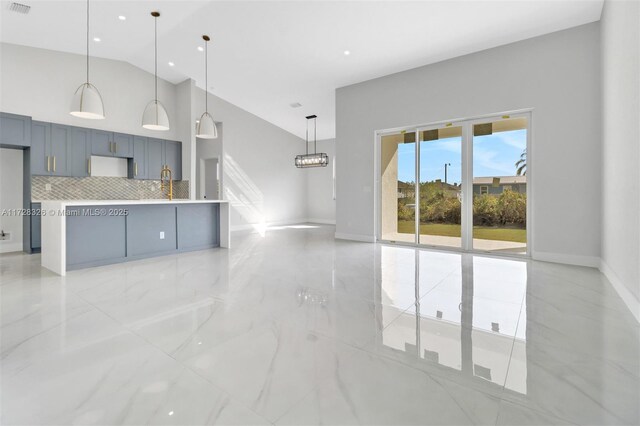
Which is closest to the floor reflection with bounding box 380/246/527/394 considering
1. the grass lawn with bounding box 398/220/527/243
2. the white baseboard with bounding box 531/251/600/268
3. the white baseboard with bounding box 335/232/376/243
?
the white baseboard with bounding box 531/251/600/268

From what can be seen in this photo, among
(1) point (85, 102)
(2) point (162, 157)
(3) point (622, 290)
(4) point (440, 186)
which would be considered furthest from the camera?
(2) point (162, 157)

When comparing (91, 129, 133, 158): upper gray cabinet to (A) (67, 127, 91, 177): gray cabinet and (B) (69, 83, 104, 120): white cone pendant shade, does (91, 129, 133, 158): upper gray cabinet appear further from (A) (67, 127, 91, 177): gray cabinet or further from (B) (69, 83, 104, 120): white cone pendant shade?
(B) (69, 83, 104, 120): white cone pendant shade

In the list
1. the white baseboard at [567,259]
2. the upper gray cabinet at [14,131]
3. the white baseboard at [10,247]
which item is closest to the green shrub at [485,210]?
the white baseboard at [567,259]

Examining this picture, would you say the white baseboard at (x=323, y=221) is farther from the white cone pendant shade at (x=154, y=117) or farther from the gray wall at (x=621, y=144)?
the gray wall at (x=621, y=144)

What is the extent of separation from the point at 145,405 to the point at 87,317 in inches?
61.7

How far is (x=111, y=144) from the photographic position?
6875 mm

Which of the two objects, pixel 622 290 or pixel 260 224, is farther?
pixel 260 224

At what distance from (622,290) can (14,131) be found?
897 cm

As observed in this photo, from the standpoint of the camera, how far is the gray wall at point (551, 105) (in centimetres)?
445

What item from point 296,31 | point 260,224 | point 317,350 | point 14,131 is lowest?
point 317,350

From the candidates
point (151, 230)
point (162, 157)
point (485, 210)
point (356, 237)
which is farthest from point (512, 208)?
point (162, 157)

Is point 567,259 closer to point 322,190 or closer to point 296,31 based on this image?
point 296,31

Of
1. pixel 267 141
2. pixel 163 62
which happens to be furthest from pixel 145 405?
pixel 267 141

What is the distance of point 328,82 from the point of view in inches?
269
